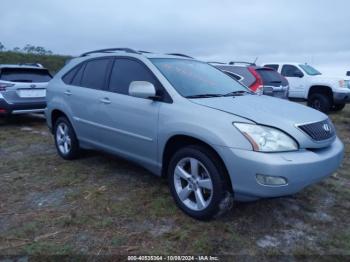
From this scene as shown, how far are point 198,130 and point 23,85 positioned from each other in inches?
247

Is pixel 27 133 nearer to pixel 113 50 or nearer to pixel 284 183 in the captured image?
pixel 113 50

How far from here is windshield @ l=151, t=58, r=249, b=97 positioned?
3.88 meters

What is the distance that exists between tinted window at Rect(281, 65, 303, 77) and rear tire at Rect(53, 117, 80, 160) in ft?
31.4

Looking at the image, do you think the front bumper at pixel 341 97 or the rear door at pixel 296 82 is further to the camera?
the rear door at pixel 296 82

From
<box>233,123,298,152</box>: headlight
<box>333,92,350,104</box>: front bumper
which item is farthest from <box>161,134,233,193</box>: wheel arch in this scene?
<box>333,92,350,104</box>: front bumper

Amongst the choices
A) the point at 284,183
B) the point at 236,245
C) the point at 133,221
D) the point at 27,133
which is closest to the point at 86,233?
the point at 133,221

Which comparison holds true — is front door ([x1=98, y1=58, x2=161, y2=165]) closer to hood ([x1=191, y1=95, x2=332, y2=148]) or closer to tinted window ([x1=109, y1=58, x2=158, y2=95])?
tinted window ([x1=109, y1=58, x2=158, y2=95])

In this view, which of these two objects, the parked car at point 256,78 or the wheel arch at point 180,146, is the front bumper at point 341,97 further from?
the wheel arch at point 180,146

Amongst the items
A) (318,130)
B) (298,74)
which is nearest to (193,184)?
(318,130)

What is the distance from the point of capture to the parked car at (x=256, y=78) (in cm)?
862

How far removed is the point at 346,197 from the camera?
4.08 meters

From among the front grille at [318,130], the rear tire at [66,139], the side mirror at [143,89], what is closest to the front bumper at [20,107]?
the rear tire at [66,139]

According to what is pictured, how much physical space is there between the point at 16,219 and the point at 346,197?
3.68 m

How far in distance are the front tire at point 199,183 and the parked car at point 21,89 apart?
5.80 meters
